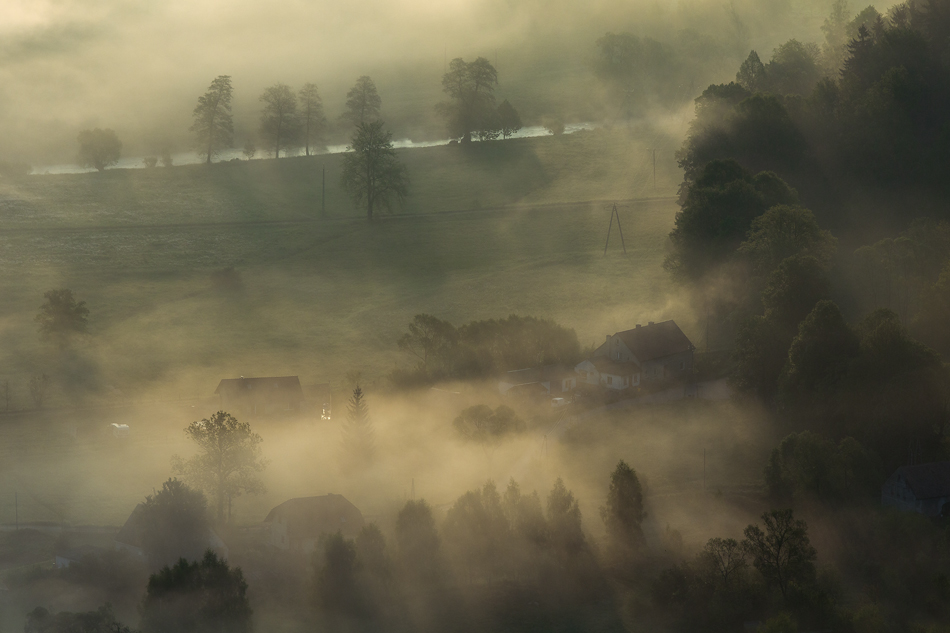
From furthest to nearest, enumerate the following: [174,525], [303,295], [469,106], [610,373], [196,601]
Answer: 1. [469,106]
2. [303,295]
3. [610,373]
4. [174,525]
5. [196,601]

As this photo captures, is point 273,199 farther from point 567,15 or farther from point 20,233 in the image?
point 567,15

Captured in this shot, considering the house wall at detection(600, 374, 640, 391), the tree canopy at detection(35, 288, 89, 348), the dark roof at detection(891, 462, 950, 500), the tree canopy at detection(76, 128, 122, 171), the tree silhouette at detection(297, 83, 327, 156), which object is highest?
the tree silhouette at detection(297, 83, 327, 156)

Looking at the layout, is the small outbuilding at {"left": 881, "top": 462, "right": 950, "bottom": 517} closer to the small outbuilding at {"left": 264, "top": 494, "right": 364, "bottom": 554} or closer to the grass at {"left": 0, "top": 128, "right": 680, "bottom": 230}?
the small outbuilding at {"left": 264, "top": 494, "right": 364, "bottom": 554}

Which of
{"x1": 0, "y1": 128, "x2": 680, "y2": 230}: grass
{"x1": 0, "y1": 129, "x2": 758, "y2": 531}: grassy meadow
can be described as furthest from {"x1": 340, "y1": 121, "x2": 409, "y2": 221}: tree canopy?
{"x1": 0, "y1": 128, "x2": 680, "y2": 230}: grass

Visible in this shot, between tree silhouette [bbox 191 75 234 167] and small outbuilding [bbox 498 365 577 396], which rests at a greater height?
tree silhouette [bbox 191 75 234 167]

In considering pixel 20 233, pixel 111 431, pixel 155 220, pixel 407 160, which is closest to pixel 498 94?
pixel 407 160

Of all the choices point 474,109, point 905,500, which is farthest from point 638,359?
point 474,109

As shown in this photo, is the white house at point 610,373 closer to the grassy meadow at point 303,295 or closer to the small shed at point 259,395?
the grassy meadow at point 303,295

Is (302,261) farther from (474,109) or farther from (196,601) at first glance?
(196,601)
